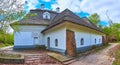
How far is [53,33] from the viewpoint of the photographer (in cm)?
2033

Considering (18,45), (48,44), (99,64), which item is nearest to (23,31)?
(18,45)

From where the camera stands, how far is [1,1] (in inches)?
559

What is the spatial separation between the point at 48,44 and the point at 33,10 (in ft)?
24.0

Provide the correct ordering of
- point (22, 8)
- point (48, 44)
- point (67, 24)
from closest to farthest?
point (22, 8), point (67, 24), point (48, 44)

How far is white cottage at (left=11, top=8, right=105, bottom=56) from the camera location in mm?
17359

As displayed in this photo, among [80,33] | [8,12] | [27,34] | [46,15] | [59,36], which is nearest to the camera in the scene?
[8,12]

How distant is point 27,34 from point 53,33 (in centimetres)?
503

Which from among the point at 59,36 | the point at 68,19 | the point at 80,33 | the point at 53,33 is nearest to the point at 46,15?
the point at 53,33

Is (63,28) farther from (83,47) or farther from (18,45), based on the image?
(18,45)

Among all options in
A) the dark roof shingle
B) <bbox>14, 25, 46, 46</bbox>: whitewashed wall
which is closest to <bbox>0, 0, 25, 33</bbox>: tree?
the dark roof shingle

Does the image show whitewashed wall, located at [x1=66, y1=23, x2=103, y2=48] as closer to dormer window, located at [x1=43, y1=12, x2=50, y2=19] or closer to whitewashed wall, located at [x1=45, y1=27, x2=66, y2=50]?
whitewashed wall, located at [x1=45, y1=27, x2=66, y2=50]

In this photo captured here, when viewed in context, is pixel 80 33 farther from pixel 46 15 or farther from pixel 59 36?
pixel 46 15

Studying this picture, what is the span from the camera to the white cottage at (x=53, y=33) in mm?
17359

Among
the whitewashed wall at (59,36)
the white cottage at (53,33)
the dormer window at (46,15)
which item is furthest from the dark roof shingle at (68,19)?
the dormer window at (46,15)
